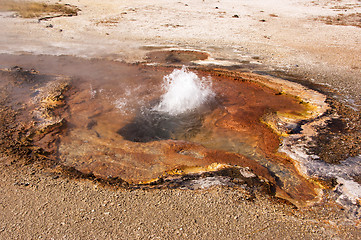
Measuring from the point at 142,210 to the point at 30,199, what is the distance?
127cm

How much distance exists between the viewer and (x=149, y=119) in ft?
16.9

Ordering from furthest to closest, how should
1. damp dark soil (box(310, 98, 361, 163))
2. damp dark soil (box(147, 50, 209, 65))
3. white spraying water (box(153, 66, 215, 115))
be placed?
damp dark soil (box(147, 50, 209, 65)) < white spraying water (box(153, 66, 215, 115)) < damp dark soil (box(310, 98, 361, 163))

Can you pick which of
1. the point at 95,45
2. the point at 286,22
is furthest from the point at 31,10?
the point at 286,22

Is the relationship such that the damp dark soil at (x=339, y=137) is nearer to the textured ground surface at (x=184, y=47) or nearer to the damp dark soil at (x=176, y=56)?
the textured ground surface at (x=184, y=47)

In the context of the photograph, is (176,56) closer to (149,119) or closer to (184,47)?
(184,47)

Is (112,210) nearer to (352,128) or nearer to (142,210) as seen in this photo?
(142,210)

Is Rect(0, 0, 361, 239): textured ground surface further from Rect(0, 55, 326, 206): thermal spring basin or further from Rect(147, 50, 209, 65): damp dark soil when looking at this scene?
Rect(0, 55, 326, 206): thermal spring basin

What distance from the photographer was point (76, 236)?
2.62 m

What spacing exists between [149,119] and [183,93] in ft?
4.00

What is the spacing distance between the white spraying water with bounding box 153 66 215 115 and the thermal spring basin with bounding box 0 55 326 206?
0.02 m

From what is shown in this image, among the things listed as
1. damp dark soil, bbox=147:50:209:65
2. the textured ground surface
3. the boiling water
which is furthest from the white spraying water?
the textured ground surface

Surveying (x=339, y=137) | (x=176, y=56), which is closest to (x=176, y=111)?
(x=339, y=137)

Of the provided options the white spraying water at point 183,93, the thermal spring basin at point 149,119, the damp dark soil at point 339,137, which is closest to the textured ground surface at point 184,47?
the damp dark soil at point 339,137

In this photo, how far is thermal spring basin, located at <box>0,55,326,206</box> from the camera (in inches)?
150
